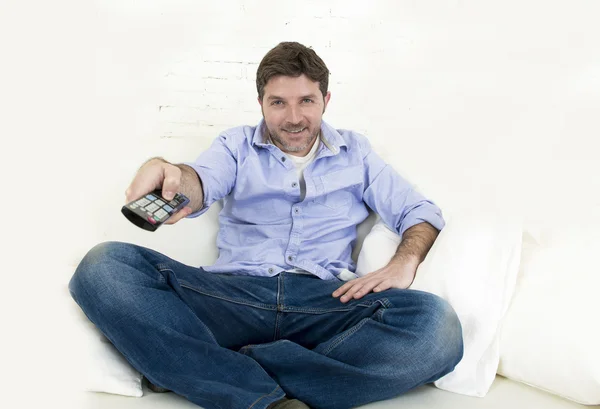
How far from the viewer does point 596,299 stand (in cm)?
144

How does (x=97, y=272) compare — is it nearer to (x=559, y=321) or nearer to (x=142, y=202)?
(x=142, y=202)

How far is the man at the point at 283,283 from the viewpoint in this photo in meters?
1.32

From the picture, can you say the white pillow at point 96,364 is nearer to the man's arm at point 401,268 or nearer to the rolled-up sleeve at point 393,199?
the man's arm at point 401,268

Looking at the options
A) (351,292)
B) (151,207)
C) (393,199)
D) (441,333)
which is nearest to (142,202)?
(151,207)

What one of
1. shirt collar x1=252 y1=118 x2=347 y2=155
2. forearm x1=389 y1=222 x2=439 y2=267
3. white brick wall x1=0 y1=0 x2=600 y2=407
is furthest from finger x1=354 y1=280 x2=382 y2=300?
white brick wall x1=0 y1=0 x2=600 y2=407

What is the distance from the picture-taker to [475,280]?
4.93 ft

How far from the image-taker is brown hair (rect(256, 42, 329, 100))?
1.79 meters

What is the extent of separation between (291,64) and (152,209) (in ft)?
2.25

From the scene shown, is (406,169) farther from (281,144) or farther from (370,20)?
(370,20)

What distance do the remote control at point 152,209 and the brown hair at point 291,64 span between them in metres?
0.55

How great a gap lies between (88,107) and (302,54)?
2.82ft

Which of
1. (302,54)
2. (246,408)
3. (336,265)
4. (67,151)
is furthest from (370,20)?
(246,408)

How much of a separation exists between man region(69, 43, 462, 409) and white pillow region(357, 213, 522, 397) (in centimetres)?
6

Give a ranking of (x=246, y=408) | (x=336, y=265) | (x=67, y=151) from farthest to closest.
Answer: (x=67, y=151)
(x=336, y=265)
(x=246, y=408)
